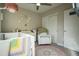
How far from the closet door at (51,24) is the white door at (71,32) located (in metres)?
1.10

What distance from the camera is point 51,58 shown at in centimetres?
59

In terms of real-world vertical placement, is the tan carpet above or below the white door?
below

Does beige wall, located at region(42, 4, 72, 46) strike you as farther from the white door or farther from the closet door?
the white door

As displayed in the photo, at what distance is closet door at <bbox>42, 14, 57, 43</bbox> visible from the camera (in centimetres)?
528

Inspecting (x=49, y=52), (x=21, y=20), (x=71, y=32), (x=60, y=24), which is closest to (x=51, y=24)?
(x=60, y=24)

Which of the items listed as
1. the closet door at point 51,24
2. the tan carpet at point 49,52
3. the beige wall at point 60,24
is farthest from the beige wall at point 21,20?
the tan carpet at point 49,52

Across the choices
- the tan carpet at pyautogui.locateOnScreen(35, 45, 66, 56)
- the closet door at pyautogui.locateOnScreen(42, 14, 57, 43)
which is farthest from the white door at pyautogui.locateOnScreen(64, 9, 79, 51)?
the closet door at pyautogui.locateOnScreen(42, 14, 57, 43)

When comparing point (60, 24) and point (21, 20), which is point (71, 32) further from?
point (21, 20)

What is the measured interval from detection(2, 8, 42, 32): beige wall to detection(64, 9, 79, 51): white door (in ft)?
8.01

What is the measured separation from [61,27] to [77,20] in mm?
1106

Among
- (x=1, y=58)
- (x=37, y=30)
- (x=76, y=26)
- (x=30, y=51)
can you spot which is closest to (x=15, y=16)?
(x=37, y=30)

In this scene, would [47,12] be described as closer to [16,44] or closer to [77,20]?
[77,20]

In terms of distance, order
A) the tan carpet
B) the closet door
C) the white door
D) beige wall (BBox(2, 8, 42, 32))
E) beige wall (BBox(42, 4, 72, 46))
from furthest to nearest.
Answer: beige wall (BBox(2, 8, 42, 32)), the closet door, beige wall (BBox(42, 4, 72, 46)), the white door, the tan carpet

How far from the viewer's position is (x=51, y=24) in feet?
18.7
